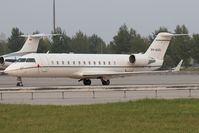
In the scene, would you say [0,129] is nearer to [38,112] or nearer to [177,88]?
[38,112]

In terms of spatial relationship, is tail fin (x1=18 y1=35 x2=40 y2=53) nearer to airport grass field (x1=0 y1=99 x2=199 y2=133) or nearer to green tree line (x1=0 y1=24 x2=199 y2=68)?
green tree line (x1=0 y1=24 x2=199 y2=68)

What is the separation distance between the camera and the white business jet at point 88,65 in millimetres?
39094

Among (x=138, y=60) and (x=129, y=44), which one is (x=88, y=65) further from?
(x=129, y=44)

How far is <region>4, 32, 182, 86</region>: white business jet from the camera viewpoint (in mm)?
39094

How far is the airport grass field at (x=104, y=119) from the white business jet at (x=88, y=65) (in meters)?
19.4

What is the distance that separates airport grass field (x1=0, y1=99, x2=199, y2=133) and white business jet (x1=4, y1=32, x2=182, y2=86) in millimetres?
19377

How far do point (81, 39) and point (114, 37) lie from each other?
673 inches

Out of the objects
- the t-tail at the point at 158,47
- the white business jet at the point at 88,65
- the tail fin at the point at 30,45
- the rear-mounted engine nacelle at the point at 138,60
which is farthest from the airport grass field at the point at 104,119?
the tail fin at the point at 30,45

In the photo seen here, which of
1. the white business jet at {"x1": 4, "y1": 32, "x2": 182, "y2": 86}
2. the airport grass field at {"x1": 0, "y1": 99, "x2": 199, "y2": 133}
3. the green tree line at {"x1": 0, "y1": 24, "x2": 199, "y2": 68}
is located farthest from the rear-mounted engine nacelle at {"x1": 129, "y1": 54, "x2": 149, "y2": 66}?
the green tree line at {"x1": 0, "y1": 24, "x2": 199, "y2": 68}

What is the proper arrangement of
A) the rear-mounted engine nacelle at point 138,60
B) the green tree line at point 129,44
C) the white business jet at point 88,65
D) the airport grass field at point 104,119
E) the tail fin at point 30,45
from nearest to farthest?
the airport grass field at point 104,119, the white business jet at point 88,65, the rear-mounted engine nacelle at point 138,60, the tail fin at point 30,45, the green tree line at point 129,44

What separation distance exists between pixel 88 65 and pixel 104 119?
1049 inches

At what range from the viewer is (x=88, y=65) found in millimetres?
42281

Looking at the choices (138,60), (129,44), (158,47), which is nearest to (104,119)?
(138,60)

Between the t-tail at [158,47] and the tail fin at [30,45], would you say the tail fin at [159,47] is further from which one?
the tail fin at [30,45]
